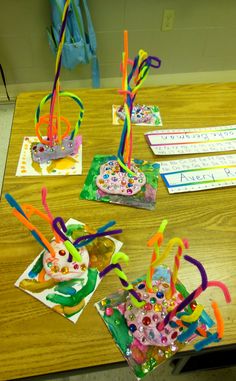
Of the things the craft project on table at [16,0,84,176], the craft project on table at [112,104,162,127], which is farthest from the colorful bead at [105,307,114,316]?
the craft project on table at [112,104,162,127]

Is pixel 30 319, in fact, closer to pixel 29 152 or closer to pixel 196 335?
pixel 196 335

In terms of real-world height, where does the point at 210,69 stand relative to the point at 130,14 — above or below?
below

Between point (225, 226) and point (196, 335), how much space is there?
0.28 m

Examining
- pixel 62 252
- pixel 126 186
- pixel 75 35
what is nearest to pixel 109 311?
pixel 62 252

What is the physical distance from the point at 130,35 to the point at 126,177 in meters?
1.48

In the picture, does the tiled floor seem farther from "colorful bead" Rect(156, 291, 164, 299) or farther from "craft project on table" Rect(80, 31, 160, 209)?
"colorful bead" Rect(156, 291, 164, 299)

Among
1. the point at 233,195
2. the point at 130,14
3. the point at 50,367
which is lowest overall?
the point at 50,367

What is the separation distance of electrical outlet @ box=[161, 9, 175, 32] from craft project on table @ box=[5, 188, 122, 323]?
1.72 meters

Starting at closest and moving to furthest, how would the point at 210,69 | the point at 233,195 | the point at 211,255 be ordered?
the point at 211,255, the point at 233,195, the point at 210,69

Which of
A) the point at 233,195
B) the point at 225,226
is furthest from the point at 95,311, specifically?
the point at 233,195

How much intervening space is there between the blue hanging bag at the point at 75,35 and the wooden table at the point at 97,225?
723 millimetres

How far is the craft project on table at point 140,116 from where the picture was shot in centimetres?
101

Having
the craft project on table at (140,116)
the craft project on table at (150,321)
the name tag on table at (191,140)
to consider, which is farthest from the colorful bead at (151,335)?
the craft project on table at (140,116)

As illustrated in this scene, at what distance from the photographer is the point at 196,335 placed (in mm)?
588
